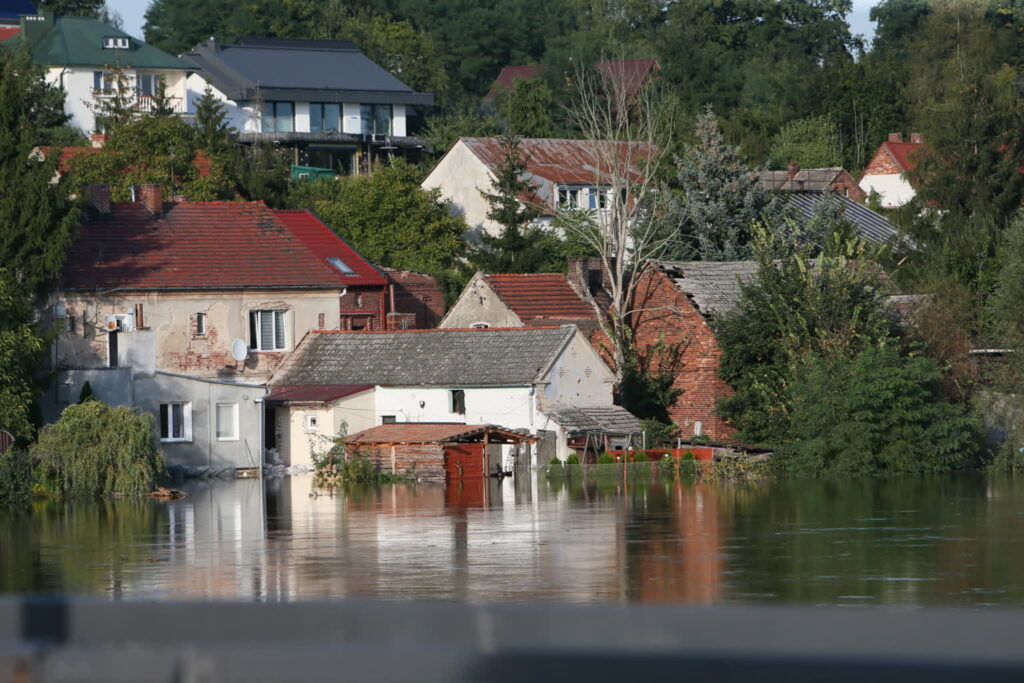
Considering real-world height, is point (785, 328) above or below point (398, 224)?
below

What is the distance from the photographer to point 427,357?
140ft

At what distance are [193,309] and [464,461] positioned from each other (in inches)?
381

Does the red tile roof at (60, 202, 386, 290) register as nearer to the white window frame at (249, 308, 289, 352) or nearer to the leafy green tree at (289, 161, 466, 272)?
the white window frame at (249, 308, 289, 352)

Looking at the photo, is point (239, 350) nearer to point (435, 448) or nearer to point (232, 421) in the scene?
point (232, 421)

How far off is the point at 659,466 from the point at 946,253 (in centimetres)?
1758

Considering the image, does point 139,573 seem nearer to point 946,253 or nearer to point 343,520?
point 343,520

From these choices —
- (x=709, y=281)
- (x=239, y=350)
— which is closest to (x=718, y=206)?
(x=709, y=281)

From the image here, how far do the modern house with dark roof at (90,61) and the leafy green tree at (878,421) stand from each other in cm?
5105

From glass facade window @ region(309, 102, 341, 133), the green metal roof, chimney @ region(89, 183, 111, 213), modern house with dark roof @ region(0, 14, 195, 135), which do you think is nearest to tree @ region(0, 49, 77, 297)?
chimney @ region(89, 183, 111, 213)

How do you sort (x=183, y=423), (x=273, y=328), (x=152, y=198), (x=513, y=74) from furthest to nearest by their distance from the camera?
(x=513, y=74), (x=152, y=198), (x=273, y=328), (x=183, y=423)

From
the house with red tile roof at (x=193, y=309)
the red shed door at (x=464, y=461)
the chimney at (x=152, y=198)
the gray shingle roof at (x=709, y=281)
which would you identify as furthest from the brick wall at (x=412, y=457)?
the chimney at (x=152, y=198)

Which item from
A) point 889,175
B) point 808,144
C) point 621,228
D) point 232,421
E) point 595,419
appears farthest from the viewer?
point 808,144

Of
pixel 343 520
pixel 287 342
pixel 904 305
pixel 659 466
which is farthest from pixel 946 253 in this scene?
pixel 343 520

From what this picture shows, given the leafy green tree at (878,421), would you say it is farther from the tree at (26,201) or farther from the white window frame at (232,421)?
the tree at (26,201)
